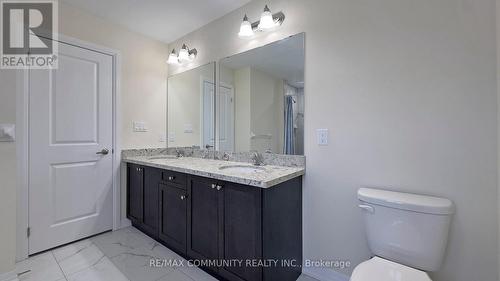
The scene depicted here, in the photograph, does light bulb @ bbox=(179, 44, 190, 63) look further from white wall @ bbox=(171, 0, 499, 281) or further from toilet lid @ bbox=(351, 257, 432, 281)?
Answer: toilet lid @ bbox=(351, 257, 432, 281)

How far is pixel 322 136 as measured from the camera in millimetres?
1587

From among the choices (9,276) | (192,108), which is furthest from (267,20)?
(9,276)

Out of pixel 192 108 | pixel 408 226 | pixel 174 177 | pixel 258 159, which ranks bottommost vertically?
pixel 408 226

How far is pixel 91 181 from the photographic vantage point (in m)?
2.25

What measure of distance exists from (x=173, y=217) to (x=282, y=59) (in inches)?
64.9

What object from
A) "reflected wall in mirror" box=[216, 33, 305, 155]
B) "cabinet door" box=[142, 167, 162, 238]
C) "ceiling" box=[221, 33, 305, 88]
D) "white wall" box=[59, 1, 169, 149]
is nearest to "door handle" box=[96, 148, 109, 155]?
"white wall" box=[59, 1, 169, 149]

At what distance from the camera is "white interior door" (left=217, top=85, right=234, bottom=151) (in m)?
2.22

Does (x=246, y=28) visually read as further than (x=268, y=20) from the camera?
Yes

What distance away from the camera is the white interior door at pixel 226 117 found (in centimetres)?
222

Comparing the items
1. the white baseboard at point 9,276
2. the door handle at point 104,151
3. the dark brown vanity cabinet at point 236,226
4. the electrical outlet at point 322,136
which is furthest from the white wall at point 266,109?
the white baseboard at point 9,276

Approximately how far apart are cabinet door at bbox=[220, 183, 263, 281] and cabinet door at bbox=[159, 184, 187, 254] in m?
0.47

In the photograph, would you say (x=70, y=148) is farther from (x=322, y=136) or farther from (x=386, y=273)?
(x=386, y=273)

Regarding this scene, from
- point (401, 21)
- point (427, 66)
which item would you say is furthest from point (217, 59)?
point (427, 66)

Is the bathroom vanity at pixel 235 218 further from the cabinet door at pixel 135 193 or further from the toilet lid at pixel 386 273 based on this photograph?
the toilet lid at pixel 386 273
